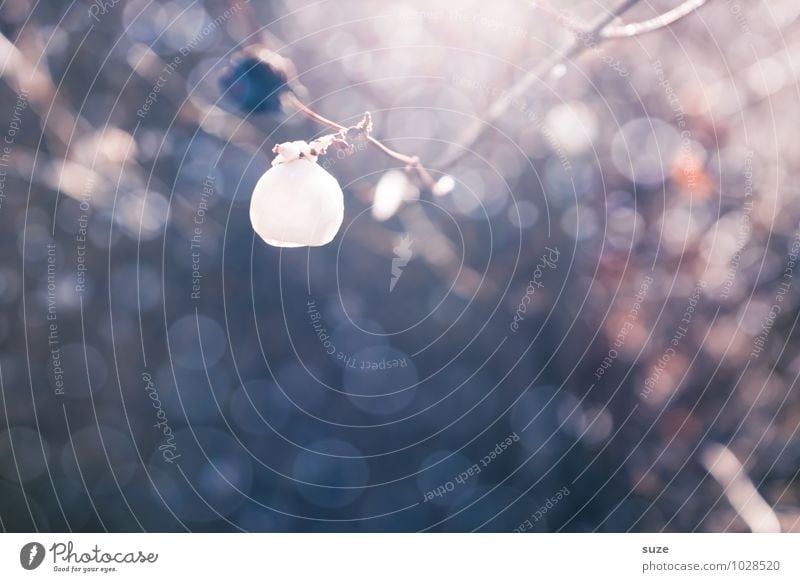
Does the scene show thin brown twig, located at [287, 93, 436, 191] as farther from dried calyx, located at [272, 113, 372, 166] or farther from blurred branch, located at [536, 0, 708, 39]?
blurred branch, located at [536, 0, 708, 39]

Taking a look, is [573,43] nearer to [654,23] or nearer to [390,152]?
[654,23]

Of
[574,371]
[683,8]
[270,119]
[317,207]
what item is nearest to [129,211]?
[270,119]

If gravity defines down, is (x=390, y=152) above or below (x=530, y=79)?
below

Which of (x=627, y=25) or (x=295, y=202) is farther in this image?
(x=627, y=25)

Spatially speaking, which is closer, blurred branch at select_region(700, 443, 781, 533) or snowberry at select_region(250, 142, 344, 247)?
snowberry at select_region(250, 142, 344, 247)

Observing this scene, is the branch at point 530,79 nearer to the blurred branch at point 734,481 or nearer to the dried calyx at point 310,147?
the dried calyx at point 310,147

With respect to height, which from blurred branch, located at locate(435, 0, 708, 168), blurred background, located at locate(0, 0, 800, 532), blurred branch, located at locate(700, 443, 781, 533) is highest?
blurred branch, located at locate(435, 0, 708, 168)

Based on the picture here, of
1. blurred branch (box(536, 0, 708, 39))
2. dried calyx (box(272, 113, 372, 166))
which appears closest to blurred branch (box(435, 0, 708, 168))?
blurred branch (box(536, 0, 708, 39))

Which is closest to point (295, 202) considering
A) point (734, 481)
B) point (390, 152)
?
point (390, 152)
